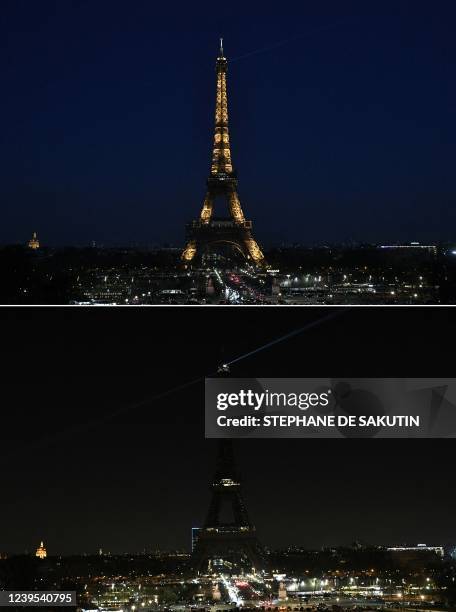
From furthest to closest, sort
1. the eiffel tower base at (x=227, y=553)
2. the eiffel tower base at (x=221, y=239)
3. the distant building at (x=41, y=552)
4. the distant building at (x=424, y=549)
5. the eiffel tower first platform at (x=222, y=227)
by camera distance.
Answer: the eiffel tower base at (x=221, y=239), the eiffel tower first platform at (x=222, y=227), the eiffel tower base at (x=227, y=553), the distant building at (x=424, y=549), the distant building at (x=41, y=552)

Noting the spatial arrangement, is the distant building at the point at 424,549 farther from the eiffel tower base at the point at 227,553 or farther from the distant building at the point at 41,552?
the distant building at the point at 41,552

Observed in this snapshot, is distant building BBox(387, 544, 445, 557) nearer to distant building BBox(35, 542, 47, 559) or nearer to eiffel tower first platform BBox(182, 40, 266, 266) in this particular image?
distant building BBox(35, 542, 47, 559)

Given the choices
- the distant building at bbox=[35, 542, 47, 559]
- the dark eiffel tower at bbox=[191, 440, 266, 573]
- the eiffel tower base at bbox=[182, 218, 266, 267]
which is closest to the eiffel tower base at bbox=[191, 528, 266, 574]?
the dark eiffel tower at bbox=[191, 440, 266, 573]

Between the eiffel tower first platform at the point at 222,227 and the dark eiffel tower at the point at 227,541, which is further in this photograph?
the eiffel tower first platform at the point at 222,227

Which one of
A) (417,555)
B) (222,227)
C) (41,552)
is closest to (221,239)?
(222,227)

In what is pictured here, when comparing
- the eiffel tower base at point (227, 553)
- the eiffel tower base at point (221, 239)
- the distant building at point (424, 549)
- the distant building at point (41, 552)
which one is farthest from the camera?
the eiffel tower base at point (221, 239)

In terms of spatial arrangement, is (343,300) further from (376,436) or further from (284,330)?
(376,436)

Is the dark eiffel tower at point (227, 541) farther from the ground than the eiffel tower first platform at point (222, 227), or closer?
closer

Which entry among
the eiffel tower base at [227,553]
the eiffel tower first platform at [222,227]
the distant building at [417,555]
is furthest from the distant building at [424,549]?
the eiffel tower first platform at [222,227]
